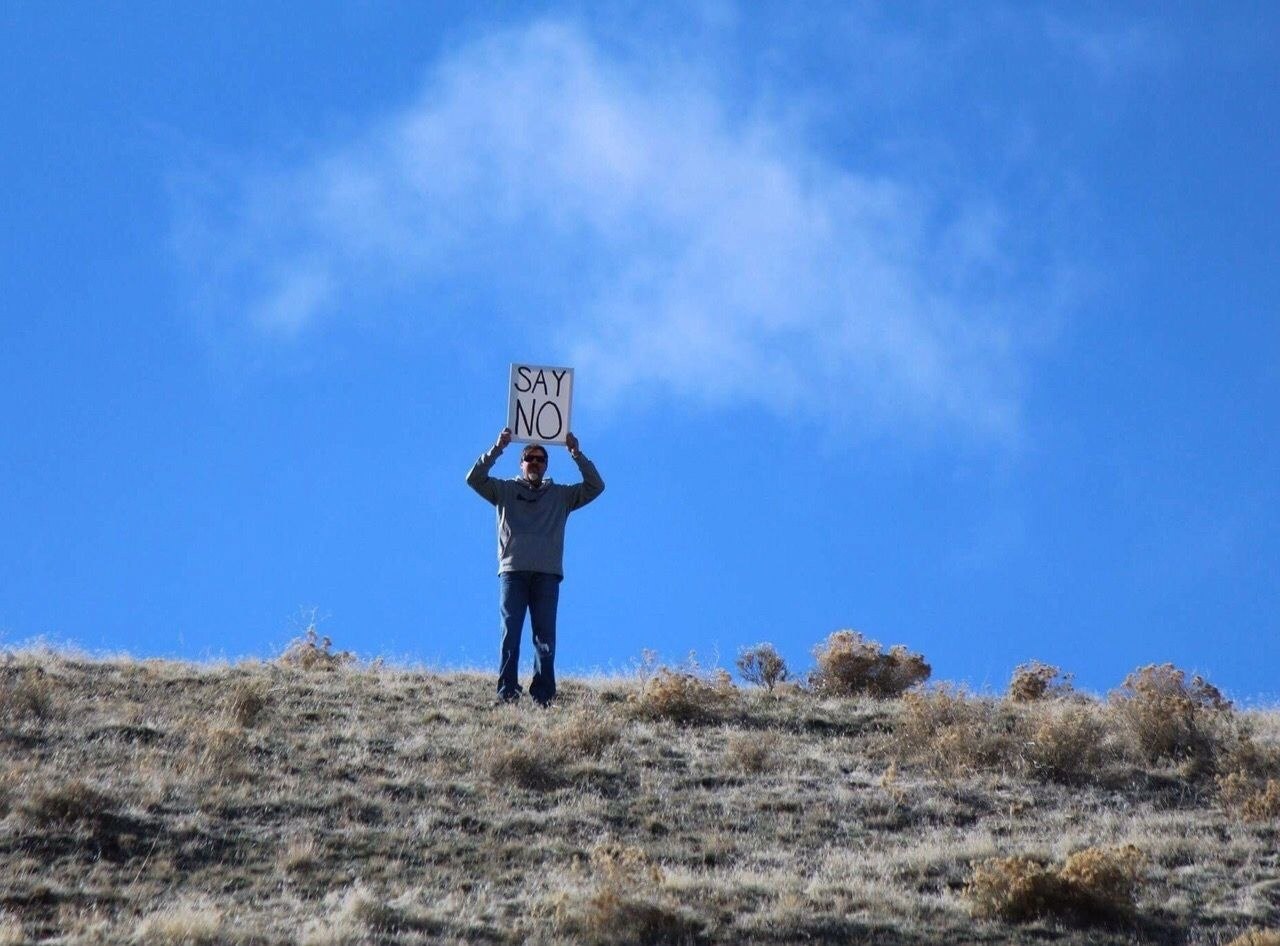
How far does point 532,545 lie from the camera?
1509cm

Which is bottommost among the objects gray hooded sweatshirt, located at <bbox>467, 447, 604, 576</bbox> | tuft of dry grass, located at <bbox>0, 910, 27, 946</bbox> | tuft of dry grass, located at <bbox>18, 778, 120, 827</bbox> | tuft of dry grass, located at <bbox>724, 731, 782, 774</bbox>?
tuft of dry grass, located at <bbox>0, 910, 27, 946</bbox>

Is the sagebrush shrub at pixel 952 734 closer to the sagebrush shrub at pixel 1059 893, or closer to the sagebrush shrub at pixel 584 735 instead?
the sagebrush shrub at pixel 584 735

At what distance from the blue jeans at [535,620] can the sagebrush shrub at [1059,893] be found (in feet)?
21.1

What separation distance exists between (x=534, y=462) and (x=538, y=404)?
0.54 metres

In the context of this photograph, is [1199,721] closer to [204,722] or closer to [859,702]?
[859,702]

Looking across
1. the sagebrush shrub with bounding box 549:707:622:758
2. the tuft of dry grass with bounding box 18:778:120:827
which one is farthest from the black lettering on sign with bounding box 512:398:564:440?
the tuft of dry grass with bounding box 18:778:120:827

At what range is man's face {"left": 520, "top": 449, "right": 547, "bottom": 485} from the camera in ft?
50.5

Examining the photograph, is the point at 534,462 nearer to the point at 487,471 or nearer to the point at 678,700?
the point at 487,471

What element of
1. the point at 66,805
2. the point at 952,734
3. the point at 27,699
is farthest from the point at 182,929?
the point at 952,734

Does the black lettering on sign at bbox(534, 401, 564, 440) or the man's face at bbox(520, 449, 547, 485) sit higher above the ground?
the black lettering on sign at bbox(534, 401, 564, 440)

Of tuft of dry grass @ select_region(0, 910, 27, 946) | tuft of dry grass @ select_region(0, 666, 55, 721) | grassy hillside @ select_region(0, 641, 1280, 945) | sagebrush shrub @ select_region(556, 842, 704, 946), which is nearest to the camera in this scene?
tuft of dry grass @ select_region(0, 910, 27, 946)

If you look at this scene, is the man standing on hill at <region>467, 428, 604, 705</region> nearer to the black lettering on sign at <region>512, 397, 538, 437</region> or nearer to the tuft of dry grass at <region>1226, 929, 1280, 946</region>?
the black lettering on sign at <region>512, 397, 538, 437</region>

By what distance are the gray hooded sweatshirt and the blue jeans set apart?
0.46 feet

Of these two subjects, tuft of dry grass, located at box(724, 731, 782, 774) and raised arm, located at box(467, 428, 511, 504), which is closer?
tuft of dry grass, located at box(724, 731, 782, 774)
